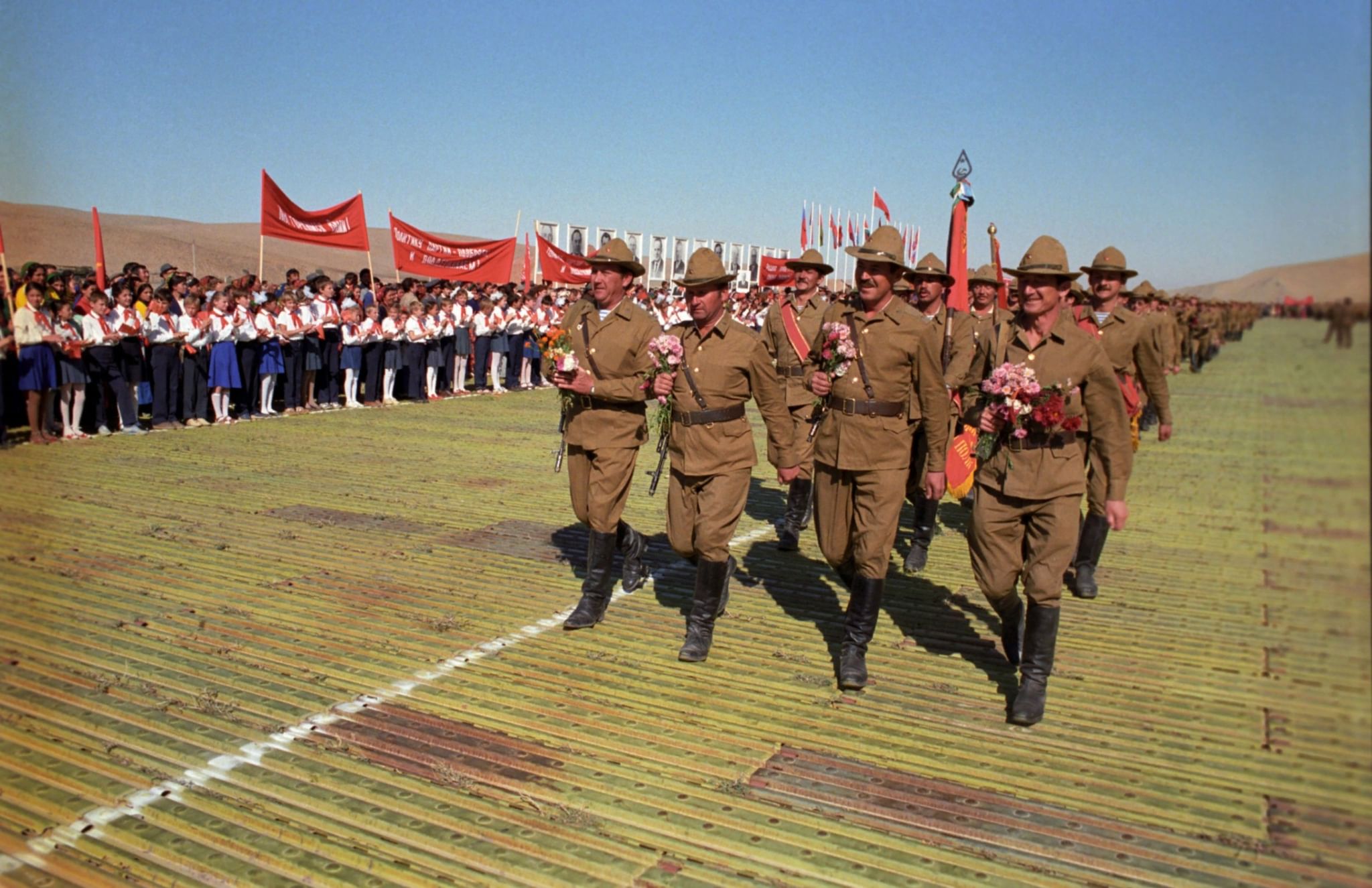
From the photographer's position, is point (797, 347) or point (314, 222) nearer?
point (797, 347)

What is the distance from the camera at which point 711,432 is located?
6.59 m

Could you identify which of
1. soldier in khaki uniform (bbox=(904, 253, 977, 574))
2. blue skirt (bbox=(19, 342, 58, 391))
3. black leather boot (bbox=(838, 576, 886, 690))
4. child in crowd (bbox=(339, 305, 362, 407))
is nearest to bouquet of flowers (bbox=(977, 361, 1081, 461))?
black leather boot (bbox=(838, 576, 886, 690))

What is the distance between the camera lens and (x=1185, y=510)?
11875 millimetres

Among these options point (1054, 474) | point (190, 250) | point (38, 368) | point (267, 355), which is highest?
point (190, 250)

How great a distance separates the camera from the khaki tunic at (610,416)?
23.1ft

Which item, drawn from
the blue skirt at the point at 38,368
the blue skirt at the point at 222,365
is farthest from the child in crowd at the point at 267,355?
the blue skirt at the point at 38,368

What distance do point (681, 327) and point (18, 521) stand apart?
608cm

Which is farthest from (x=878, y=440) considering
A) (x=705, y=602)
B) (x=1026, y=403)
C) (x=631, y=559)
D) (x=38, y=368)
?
(x=38, y=368)

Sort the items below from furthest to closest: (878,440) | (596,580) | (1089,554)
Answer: (1089,554)
(596,580)
(878,440)

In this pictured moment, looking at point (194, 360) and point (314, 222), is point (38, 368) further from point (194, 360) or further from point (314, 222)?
point (314, 222)

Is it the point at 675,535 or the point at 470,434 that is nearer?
the point at 675,535

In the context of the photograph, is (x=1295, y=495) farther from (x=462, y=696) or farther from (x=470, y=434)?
(x=470, y=434)

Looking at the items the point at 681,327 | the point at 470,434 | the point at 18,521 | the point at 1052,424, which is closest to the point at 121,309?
the point at 470,434

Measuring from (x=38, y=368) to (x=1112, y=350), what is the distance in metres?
12.0
